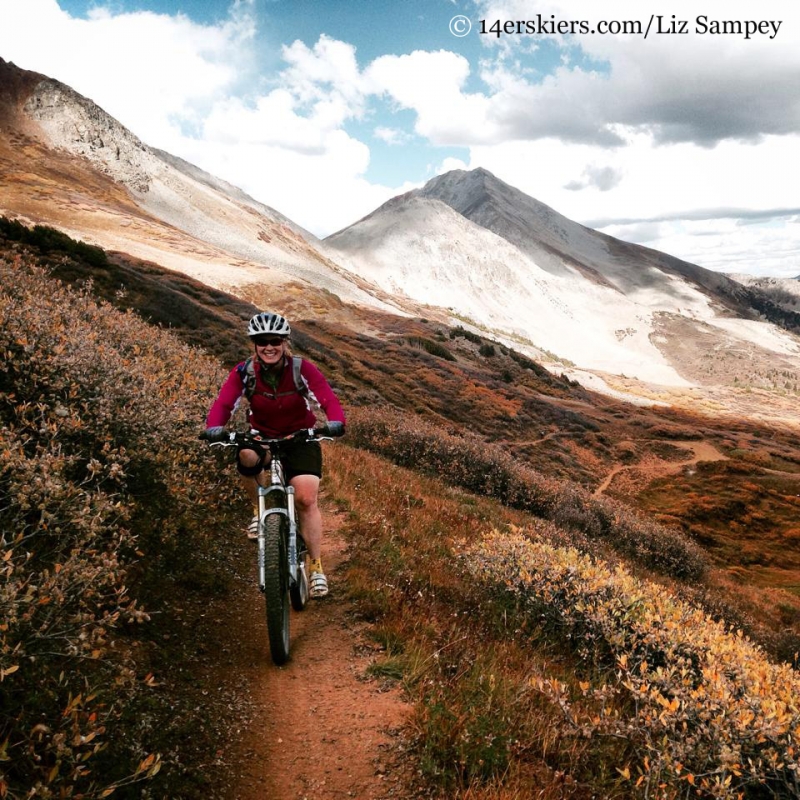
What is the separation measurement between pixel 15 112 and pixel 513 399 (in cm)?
9150

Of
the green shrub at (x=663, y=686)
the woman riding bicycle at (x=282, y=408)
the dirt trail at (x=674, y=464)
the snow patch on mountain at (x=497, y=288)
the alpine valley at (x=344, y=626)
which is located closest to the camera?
the alpine valley at (x=344, y=626)

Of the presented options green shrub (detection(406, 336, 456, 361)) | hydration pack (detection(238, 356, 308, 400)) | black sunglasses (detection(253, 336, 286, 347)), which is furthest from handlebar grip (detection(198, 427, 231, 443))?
green shrub (detection(406, 336, 456, 361))

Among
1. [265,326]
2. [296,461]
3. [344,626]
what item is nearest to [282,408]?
[296,461]

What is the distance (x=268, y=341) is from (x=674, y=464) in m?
36.1

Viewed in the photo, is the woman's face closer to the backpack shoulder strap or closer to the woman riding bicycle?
the woman riding bicycle

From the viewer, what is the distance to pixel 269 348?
5.42 meters

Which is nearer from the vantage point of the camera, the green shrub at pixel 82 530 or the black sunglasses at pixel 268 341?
the green shrub at pixel 82 530

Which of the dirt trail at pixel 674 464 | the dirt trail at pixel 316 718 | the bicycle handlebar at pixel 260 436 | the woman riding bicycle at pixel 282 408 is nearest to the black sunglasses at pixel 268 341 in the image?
the woman riding bicycle at pixel 282 408

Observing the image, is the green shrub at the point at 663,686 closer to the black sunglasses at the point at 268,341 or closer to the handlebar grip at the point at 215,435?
the handlebar grip at the point at 215,435

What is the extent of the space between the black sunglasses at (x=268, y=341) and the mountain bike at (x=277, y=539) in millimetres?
937

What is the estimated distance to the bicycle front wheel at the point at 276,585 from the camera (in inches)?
182

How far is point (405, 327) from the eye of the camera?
59.1 m

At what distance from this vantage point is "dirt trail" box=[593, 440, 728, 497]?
106 ft

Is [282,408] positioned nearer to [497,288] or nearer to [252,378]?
[252,378]
